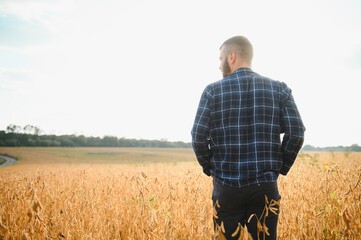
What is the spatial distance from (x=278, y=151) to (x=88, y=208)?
3161 millimetres

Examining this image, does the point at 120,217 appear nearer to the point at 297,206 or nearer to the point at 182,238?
the point at 182,238

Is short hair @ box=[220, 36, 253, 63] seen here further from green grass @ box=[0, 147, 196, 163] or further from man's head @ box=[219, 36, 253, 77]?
green grass @ box=[0, 147, 196, 163]

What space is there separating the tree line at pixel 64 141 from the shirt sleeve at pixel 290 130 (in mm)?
86144

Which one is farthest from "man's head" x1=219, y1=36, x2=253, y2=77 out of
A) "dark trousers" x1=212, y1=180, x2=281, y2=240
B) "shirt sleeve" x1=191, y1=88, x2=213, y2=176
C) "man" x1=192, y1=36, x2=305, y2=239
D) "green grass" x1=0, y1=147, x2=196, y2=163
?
"green grass" x1=0, y1=147, x2=196, y2=163

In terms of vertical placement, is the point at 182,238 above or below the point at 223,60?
below

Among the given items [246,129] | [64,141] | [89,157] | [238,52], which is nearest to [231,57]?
[238,52]

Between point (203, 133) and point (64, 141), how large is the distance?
287ft

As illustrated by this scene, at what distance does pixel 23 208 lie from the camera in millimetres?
3736

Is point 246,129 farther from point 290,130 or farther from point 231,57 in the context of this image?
point 231,57

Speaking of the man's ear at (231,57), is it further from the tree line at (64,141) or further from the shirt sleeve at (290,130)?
the tree line at (64,141)

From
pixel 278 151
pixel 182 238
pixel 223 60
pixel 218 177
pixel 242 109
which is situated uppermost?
pixel 223 60

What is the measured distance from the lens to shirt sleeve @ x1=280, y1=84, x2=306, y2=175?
6.49ft

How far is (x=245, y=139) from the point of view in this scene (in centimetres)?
195

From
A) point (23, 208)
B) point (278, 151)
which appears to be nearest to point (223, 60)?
point (278, 151)
